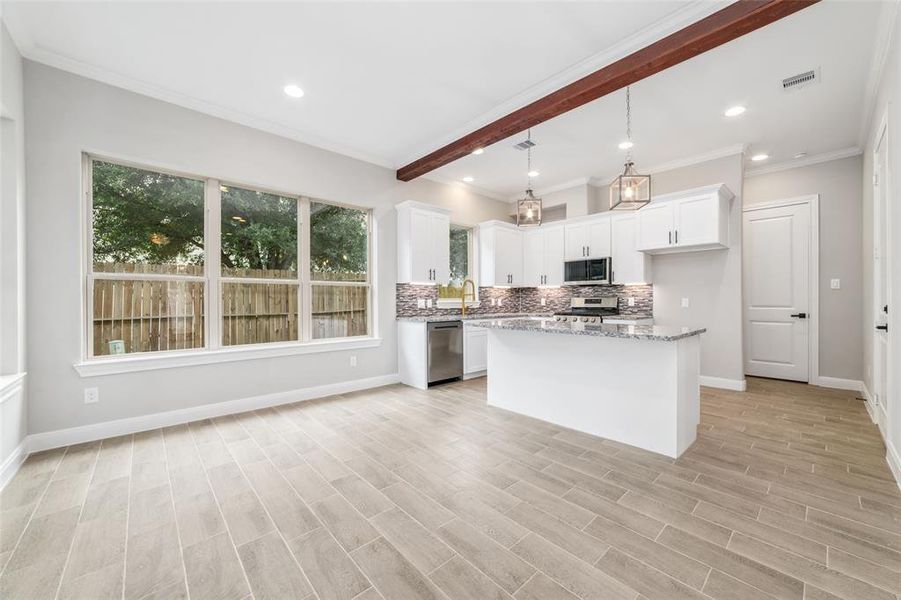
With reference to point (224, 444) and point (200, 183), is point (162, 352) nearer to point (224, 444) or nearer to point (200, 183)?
point (224, 444)

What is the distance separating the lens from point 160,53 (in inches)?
113

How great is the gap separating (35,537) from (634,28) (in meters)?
4.67

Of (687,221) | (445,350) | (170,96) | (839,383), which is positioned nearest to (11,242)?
(170,96)

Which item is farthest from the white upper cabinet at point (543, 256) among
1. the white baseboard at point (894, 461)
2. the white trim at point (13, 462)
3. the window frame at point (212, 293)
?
the white trim at point (13, 462)

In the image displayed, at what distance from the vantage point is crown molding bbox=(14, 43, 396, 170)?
9.49 feet

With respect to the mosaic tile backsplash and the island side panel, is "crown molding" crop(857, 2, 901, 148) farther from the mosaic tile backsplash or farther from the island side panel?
the mosaic tile backsplash

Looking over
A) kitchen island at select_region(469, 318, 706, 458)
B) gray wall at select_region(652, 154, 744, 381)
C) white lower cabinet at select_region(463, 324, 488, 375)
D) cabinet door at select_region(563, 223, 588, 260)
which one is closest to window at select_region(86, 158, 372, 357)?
white lower cabinet at select_region(463, 324, 488, 375)

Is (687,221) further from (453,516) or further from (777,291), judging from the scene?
(453,516)

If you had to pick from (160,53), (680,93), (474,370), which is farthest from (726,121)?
(160,53)

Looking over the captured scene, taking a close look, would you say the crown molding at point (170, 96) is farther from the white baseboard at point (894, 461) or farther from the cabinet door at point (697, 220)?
the white baseboard at point (894, 461)

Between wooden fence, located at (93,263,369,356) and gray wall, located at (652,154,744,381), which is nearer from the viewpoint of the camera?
wooden fence, located at (93,263,369,356)

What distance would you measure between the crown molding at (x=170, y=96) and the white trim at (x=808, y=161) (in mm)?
5491

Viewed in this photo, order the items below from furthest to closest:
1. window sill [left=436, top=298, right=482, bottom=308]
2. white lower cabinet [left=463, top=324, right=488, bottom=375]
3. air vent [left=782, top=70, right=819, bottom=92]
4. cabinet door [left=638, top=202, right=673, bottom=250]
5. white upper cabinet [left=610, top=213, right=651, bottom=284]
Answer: window sill [left=436, top=298, right=482, bottom=308] → white lower cabinet [left=463, top=324, right=488, bottom=375] → white upper cabinet [left=610, top=213, right=651, bottom=284] → cabinet door [left=638, top=202, right=673, bottom=250] → air vent [left=782, top=70, right=819, bottom=92]

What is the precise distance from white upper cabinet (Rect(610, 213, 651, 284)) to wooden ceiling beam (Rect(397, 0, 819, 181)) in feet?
8.29
